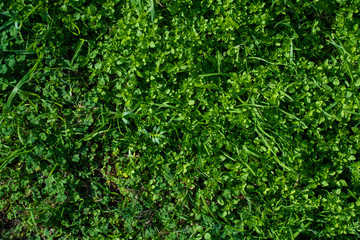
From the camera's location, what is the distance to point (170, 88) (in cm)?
→ 288

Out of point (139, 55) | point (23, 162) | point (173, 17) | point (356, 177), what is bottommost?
point (23, 162)

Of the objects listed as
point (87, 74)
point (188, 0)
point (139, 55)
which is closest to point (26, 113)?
point (87, 74)

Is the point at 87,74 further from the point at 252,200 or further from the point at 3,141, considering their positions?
the point at 252,200

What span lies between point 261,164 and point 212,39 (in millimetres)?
1165

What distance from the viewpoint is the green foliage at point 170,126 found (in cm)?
285

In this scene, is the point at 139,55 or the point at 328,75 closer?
the point at 139,55

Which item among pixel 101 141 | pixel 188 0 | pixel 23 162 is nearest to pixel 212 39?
pixel 188 0

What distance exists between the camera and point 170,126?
2859 millimetres

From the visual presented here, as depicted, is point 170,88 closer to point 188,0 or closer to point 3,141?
point 188,0

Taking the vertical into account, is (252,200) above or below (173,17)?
below

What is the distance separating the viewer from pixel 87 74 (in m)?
3.00

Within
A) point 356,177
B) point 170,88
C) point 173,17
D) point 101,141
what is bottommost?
point 101,141

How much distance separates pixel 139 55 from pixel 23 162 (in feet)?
4.48

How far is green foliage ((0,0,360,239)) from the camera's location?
2.85 metres
